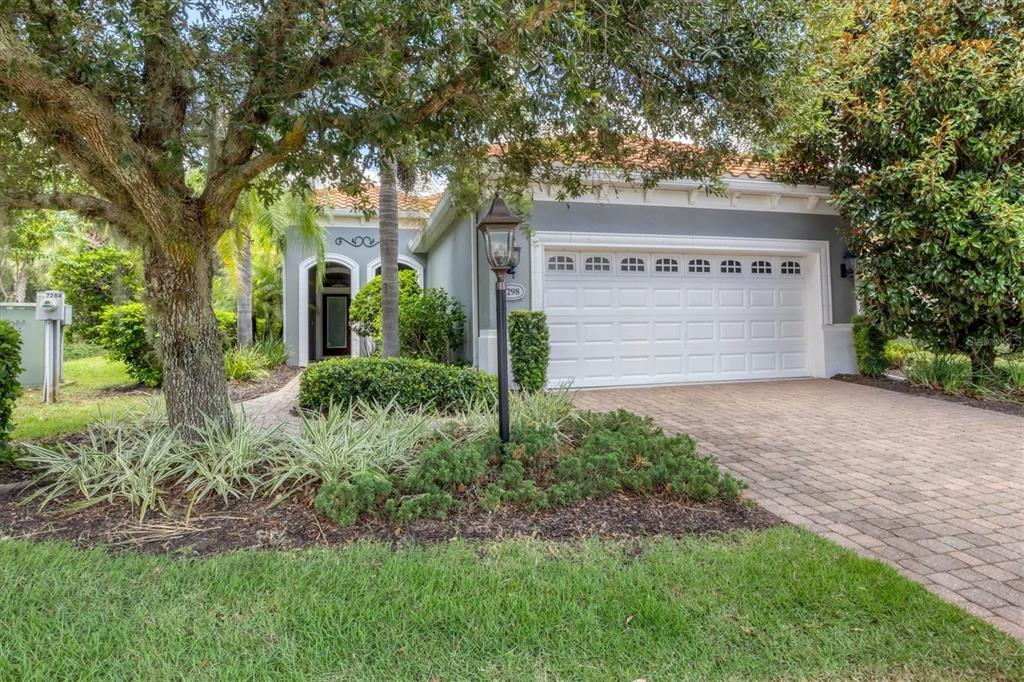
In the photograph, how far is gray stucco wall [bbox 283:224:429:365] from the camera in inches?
540

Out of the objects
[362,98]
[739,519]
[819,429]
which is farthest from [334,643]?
[819,429]

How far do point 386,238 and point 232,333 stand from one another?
6.64 metres

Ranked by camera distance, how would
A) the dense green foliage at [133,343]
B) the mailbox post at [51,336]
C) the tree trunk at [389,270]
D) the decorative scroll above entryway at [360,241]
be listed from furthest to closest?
the decorative scroll above entryway at [360,241] < the dense green foliage at [133,343] < the tree trunk at [389,270] < the mailbox post at [51,336]

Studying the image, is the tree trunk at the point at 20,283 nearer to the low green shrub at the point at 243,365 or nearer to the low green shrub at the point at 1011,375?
the low green shrub at the point at 243,365

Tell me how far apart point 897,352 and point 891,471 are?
8188mm

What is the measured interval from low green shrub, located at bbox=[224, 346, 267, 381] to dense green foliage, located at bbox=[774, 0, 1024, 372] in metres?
9.49

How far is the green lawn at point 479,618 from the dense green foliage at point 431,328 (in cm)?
702

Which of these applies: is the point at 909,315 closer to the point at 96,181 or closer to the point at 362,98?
the point at 362,98

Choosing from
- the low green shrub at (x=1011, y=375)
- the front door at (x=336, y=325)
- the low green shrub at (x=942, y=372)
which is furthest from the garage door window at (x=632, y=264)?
the front door at (x=336, y=325)

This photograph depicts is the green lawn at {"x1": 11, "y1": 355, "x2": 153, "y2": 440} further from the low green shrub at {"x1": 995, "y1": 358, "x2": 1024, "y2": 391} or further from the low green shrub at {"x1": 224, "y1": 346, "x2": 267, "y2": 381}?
the low green shrub at {"x1": 995, "y1": 358, "x2": 1024, "y2": 391}

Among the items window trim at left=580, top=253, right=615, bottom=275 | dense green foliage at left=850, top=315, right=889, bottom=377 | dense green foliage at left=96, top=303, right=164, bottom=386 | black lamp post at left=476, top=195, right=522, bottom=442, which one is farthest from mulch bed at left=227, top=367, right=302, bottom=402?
dense green foliage at left=850, top=315, right=889, bottom=377

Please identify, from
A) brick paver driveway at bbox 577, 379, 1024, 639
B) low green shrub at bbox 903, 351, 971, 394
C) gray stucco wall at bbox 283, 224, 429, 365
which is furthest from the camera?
gray stucco wall at bbox 283, 224, 429, 365

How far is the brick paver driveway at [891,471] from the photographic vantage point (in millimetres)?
2975

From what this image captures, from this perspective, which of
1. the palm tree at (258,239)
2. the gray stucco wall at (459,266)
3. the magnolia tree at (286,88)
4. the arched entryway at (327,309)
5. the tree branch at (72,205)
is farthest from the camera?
the arched entryway at (327,309)
